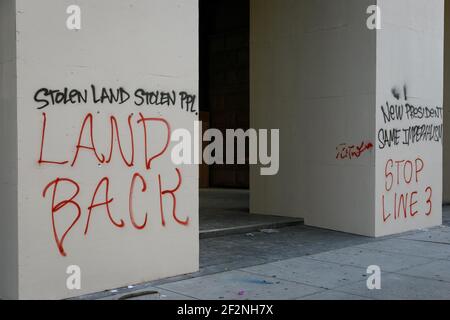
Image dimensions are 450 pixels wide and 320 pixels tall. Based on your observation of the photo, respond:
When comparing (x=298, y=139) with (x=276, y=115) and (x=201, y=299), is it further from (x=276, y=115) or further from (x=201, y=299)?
(x=201, y=299)

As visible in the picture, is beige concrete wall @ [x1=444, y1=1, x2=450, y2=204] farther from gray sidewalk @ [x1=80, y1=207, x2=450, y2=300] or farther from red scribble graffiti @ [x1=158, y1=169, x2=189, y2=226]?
red scribble graffiti @ [x1=158, y1=169, x2=189, y2=226]

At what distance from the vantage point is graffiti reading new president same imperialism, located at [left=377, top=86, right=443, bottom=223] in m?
9.16

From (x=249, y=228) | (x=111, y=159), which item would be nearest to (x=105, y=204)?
(x=111, y=159)

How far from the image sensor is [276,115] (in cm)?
1051

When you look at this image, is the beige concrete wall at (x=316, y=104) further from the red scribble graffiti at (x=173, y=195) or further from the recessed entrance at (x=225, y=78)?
the recessed entrance at (x=225, y=78)

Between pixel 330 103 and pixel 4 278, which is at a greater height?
pixel 330 103

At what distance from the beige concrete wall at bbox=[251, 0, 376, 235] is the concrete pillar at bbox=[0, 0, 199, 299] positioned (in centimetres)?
362

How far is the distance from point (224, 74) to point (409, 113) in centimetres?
817

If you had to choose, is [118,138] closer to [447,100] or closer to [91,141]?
[91,141]

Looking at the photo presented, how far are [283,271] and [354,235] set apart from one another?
287 cm

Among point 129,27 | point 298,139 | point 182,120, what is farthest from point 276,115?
point 129,27

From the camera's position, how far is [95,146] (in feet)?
18.7

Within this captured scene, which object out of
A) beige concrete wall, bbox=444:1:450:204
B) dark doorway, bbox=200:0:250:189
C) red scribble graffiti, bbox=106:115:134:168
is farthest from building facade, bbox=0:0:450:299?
dark doorway, bbox=200:0:250:189

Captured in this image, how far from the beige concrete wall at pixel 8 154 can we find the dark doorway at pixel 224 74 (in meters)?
11.2
